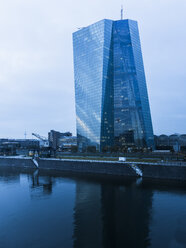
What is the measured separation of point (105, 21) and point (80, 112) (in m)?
69.5

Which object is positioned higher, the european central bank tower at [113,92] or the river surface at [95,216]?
the european central bank tower at [113,92]

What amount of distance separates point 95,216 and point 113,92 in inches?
4330

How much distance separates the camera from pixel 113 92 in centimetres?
12900

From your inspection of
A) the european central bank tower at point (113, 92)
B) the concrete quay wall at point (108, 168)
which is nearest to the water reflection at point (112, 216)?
the concrete quay wall at point (108, 168)

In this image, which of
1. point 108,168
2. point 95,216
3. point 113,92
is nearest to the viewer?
point 95,216

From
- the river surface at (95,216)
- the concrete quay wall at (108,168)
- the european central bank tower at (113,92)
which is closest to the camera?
the river surface at (95,216)

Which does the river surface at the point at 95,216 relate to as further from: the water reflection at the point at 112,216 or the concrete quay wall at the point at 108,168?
the concrete quay wall at the point at 108,168

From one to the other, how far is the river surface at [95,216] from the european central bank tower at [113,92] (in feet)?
264

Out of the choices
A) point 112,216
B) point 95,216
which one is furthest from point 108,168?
point 95,216

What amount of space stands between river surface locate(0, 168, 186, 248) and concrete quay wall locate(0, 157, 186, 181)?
5.43 meters

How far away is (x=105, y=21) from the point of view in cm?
12681

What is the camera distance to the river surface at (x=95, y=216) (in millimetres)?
20000

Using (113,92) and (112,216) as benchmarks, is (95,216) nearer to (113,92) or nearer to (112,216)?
(112,216)

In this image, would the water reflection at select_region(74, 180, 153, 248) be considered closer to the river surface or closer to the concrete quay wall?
the river surface
